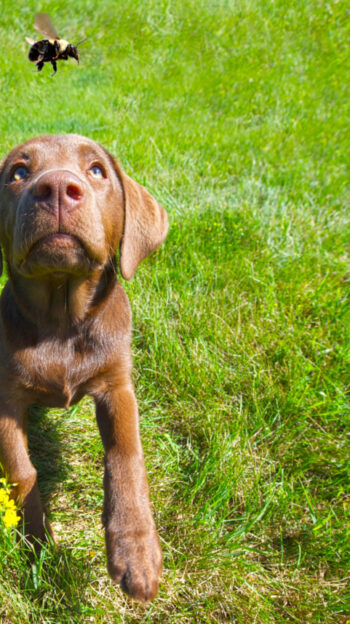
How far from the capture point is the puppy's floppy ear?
231cm

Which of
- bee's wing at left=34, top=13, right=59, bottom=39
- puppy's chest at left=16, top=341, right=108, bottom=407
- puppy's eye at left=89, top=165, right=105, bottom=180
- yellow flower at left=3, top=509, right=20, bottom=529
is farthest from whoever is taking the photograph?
puppy's eye at left=89, top=165, right=105, bottom=180

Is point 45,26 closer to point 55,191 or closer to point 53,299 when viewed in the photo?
point 55,191

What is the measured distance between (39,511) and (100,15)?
6.92 metres

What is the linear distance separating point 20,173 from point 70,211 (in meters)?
0.47

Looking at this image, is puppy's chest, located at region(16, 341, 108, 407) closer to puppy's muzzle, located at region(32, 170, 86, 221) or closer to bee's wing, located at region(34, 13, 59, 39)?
puppy's muzzle, located at region(32, 170, 86, 221)

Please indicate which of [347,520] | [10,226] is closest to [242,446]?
[347,520]

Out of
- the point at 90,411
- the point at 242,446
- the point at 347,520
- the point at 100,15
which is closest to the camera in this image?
the point at 347,520

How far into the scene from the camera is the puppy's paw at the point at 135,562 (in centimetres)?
169

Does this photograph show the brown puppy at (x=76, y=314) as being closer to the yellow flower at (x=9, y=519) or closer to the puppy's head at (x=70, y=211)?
the puppy's head at (x=70, y=211)

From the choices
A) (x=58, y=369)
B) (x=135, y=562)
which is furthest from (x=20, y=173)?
(x=135, y=562)

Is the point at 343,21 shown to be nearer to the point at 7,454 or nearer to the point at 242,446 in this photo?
the point at 242,446

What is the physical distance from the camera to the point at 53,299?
218cm

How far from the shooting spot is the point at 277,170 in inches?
195

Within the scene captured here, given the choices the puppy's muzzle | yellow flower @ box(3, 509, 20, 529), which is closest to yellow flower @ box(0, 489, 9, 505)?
yellow flower @ box(3, 509, 20, 529)
